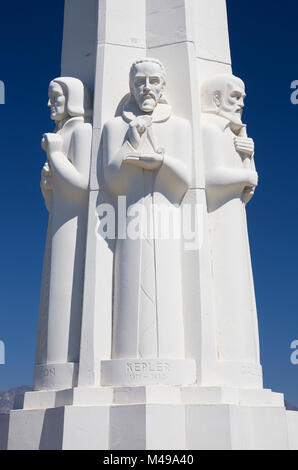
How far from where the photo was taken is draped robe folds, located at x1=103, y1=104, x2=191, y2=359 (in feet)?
27.3

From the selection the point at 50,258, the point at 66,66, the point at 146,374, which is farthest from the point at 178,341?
the point at 66,66

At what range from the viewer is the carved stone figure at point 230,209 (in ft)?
29.0

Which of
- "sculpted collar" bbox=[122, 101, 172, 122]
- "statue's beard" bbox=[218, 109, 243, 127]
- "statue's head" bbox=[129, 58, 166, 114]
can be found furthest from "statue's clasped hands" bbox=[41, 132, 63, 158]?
"statue's beard" bbox=[218, 109, 243, 127]

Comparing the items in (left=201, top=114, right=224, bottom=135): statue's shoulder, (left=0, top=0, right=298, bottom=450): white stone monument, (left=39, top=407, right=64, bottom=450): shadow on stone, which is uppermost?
(left=201, top=114, right=224, bottom=135): statue's shoulder

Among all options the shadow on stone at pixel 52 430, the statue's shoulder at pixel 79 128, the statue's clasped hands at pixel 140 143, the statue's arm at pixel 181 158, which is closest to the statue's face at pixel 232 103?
the statue's arm at pixel 181 158

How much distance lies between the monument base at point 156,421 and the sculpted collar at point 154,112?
4.16 meters

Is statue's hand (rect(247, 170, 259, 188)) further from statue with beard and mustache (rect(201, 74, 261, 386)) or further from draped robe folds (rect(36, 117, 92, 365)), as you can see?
draped robe folds (rect(36, 117, 92, 365))

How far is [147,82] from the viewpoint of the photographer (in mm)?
9203

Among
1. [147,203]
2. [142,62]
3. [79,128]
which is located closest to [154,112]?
[142,62]

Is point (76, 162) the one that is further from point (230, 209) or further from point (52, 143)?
point (230, 209)

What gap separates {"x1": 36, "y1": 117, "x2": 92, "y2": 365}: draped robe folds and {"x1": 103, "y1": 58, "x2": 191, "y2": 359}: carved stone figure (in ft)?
1.87

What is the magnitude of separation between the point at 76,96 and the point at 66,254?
9.20 ft

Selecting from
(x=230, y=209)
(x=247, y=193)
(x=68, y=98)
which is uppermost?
(x=68, y=98)

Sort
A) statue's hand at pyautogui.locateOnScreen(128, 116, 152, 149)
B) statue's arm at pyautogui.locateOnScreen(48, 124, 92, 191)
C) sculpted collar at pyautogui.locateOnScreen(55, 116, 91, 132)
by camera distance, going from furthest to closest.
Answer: sculpted collar at pyautogui.locateOnScreen(55, 116, 91, 132) → statue's arm at pyautogui.locateOnScreen(48, 124, 92, 191) → statue's hand at pyautogui.locateOnScreen(128, 116, 152, 149)
